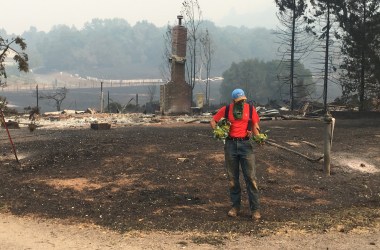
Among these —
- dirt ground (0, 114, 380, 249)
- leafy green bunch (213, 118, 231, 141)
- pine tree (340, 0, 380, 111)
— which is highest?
pine tree (340, 0, 380, 111)

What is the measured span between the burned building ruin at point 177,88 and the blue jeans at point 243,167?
20.4 m

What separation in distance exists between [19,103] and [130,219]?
9094cm

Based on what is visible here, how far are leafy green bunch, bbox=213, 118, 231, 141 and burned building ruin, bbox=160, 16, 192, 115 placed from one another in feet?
66.7

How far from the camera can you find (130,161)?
10914 millimetres

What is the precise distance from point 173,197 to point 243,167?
5.91 ft

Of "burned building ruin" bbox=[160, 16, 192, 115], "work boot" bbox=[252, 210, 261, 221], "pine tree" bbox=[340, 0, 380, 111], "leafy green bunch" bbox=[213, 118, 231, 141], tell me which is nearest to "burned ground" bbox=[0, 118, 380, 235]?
"work boot" bbox=[252, 210, 261, 221]

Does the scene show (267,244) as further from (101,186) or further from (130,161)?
(130,161)

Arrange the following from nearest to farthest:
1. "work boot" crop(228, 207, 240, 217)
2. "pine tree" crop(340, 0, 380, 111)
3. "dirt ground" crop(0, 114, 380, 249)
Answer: "dirt ground" crop(0, 114, 380, 249) → "work boot" crop(228, 207, 240, 217) → "pine tree" crop(340, 0, 380, 111)

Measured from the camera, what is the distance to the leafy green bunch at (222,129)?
7223mm

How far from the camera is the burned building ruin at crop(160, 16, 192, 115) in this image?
2761 centimetres

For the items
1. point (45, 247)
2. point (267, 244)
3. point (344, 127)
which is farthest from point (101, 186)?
point (344, 127)

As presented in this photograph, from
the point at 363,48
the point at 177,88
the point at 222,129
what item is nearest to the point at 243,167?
the point at 222,129

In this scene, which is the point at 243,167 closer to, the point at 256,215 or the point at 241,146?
the point at 241,146

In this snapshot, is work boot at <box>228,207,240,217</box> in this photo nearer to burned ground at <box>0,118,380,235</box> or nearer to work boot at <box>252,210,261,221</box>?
burned ground at <box>0,118,380,235</box>
